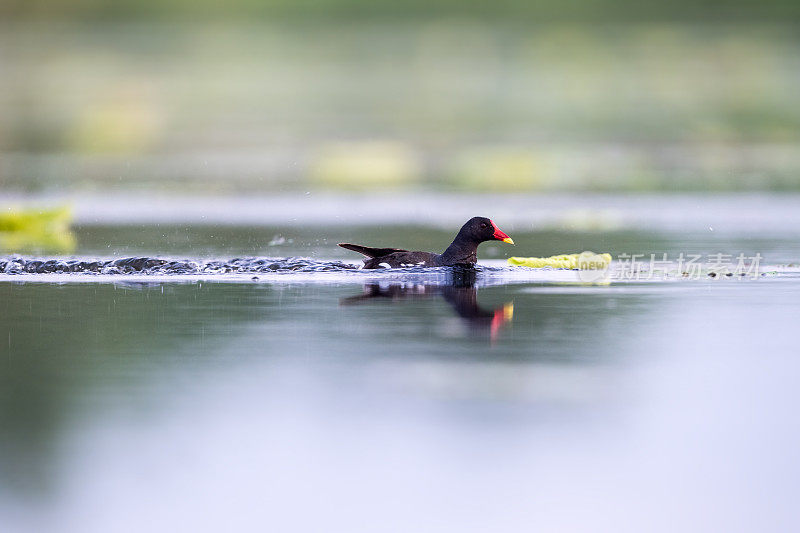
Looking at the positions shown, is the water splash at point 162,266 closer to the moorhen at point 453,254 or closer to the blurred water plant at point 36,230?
the moorhen at point 453,254

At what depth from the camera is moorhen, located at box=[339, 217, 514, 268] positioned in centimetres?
980

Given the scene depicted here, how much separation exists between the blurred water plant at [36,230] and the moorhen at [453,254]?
336 cm

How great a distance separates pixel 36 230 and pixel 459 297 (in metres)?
8.35

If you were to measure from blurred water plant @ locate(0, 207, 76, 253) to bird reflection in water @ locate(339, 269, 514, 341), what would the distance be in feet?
13.2

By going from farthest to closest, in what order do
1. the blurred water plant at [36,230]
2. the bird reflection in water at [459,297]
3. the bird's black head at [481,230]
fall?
the blurred water plant at [36,230] < the bird's black head at [481,230] < the bird reflection in water at [459,297]

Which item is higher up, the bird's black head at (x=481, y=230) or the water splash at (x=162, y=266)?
the bird's black head at (x=481, y=230)

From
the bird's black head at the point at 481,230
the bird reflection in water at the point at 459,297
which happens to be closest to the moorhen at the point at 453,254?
the bird's black head at the point at 481,230

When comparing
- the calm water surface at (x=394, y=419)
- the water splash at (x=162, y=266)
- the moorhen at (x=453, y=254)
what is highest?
the moorhen at (x=453, y=254)

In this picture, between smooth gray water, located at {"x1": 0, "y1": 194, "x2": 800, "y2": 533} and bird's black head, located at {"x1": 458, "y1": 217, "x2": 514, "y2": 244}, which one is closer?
smooth gray water, located at {"x1": 0, "y1": 194, "x2": 800, "y2": 533}

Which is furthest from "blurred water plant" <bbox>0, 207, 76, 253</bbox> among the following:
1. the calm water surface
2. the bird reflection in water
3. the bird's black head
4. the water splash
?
the calm water surface

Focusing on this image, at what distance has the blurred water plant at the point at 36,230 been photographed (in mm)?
12359

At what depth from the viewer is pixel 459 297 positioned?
823 centimetres

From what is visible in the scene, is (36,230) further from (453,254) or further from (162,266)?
(453,254)

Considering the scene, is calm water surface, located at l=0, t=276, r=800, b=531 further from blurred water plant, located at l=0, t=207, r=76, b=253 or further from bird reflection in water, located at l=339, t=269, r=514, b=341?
blurred water plant, located at l=0, t=207, r=76, b=253
